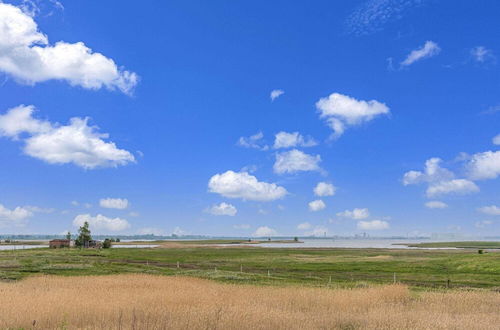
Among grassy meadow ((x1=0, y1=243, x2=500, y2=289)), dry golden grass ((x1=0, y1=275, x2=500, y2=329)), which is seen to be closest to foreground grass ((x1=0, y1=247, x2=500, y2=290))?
grassy meadow ((x1=0, y1=243, x2=500, y2=289))

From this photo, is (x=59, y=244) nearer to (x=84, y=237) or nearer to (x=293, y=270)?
(x=84, y=237)

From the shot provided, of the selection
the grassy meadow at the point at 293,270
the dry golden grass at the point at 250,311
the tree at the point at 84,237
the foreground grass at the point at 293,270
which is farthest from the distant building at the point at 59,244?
the dry golden grass at the point at 250,311

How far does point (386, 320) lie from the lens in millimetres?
15898

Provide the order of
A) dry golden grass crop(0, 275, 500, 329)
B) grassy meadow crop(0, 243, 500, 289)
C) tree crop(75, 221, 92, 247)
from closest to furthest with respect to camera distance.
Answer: dry golden grass crop(0, 275, 500, 329)
grassy meadow crop(0, 243, 500, 289)
tree crop(75, 221, 92, 247)

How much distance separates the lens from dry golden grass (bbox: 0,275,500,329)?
14.5 meters

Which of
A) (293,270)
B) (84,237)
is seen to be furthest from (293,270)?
(84,237)

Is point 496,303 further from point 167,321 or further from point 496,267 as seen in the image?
point 496,267

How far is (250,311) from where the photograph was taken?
650 inches

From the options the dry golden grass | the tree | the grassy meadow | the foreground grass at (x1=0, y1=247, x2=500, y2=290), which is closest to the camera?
the dry golden grass

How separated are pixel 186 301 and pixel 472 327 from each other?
A: 1216 cm

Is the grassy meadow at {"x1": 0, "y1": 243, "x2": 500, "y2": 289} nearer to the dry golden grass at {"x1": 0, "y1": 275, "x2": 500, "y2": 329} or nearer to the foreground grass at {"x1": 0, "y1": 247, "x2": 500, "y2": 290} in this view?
the foreground grass at {"x1": 0, "y1": 247, "x2": 500, "y2": 290}

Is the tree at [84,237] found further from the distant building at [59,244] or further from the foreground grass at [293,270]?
the foreground grass at [293,270]

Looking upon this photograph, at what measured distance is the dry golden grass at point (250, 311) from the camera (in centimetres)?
1448

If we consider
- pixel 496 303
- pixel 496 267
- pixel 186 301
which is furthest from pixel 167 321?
pixel 496 267
